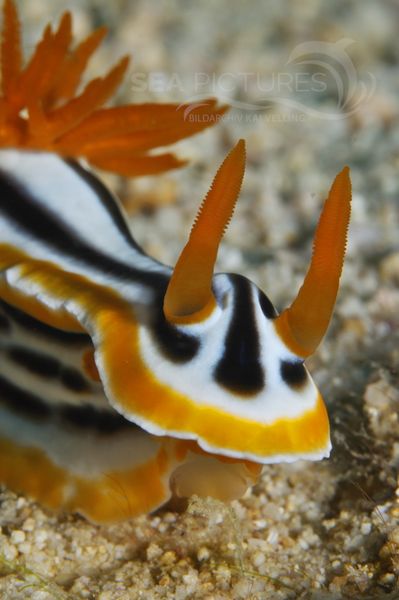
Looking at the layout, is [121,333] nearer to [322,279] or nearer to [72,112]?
[322,279]

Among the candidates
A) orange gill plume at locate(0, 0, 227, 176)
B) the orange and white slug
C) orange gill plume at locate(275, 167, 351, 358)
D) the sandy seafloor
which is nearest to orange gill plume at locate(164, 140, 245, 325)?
the orange and white slug

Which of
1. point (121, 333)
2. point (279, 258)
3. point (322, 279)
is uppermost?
point (322, 279)

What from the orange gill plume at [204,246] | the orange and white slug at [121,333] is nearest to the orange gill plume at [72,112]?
the orange and white slug at [121,333]

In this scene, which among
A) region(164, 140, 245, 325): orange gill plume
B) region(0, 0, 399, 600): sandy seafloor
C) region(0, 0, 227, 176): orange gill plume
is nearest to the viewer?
region(164, 140, 245, 325): orange gill plume

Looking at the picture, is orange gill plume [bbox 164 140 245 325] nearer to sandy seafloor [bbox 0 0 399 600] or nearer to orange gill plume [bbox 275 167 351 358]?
orange gill plume [bbox 275 167 351 358]

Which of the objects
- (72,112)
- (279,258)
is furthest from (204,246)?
(279,258)

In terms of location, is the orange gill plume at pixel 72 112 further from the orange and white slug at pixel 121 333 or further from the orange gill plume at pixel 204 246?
the orange gill plume at pixel 204 246
